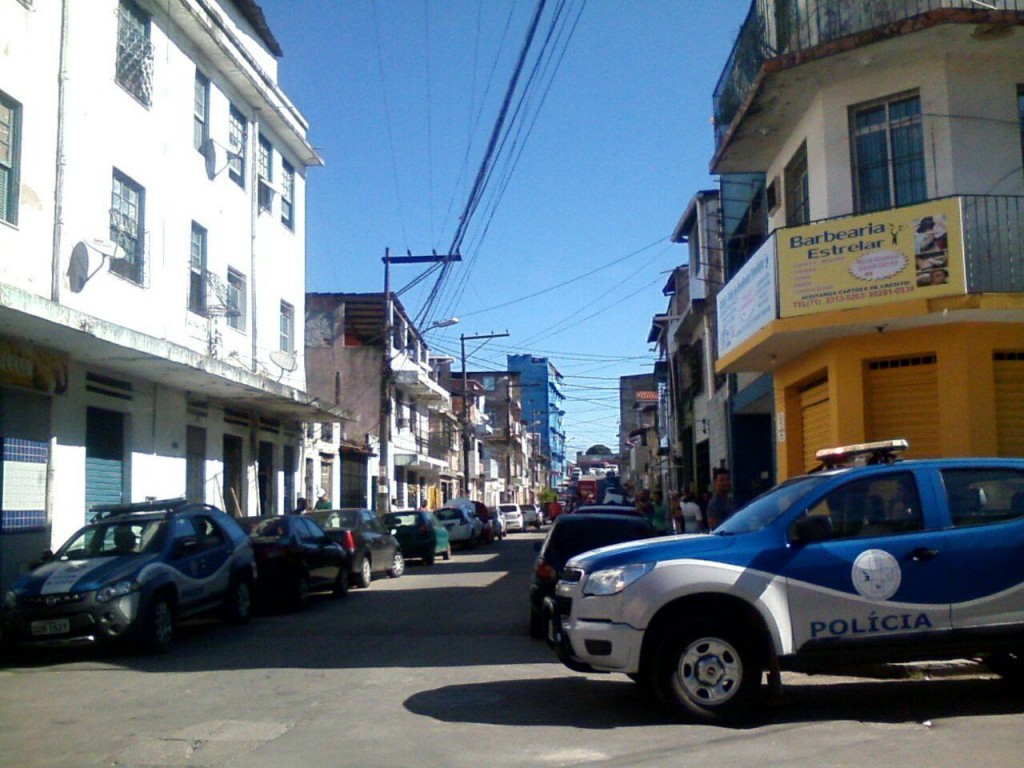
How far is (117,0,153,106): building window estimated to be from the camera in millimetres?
19094

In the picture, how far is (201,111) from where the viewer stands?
23000 millimetres

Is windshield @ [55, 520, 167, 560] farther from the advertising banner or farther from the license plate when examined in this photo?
the advertising banner

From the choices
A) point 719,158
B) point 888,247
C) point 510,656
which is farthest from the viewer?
point 719,158

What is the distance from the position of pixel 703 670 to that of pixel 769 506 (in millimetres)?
1530

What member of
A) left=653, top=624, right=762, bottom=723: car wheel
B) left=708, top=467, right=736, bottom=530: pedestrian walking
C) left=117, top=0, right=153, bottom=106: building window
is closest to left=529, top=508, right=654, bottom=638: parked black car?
left=708, top=467, right=736, bottom=530: pedestrian walking

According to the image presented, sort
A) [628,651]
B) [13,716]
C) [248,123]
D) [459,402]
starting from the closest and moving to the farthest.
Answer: [628,651] < [13,716] < [248,123] < [459,402]

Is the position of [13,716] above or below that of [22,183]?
below

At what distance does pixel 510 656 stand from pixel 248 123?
17965 millimetres

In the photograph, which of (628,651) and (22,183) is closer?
(628,651)

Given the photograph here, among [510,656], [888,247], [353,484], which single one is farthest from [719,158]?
[353,484]

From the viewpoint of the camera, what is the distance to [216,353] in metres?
Answer: 23.0

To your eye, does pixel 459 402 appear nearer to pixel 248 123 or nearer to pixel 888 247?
pixel 248 123

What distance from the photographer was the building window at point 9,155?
15180 millimetres


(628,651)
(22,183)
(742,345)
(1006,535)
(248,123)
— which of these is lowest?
(628,651)
